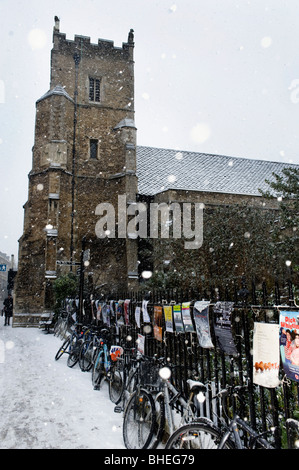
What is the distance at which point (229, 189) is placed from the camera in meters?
24.2

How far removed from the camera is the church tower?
18.8 metres

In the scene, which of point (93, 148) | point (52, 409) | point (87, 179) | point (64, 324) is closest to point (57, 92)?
point (93, 148)

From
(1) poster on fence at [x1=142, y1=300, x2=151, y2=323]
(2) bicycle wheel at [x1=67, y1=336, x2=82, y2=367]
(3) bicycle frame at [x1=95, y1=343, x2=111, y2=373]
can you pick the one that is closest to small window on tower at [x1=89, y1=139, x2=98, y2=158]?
(2) bicycle wheel at [x1=67, y1=336, x2=82, y2=367]

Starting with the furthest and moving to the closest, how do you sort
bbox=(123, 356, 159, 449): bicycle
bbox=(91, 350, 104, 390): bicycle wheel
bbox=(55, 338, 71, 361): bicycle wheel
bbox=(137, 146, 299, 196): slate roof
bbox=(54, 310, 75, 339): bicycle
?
bbox=(137, 146, 299, 196): slate roof → bbox=(54, 310, 75, 339): bicycle → bbox=(55, 338, 71, 361): bicycle wheel → bbox=(91, 350, 104, 390): bicycle wheel → bbox=(123, 356, 159, 449): bicycle

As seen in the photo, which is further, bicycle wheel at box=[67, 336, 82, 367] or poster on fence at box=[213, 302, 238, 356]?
bicycle wheel at box=[67, 336, 82, 367]

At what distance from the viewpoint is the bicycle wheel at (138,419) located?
369 cm

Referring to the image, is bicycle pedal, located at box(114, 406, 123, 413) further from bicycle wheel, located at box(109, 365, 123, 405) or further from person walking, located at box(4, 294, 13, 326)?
person walking, located at box(4, 294, 13, 326)

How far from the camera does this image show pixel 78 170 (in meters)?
21.6

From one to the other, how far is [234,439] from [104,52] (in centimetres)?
2557

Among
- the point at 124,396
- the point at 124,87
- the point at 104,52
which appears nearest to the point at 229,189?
the point at 124,87

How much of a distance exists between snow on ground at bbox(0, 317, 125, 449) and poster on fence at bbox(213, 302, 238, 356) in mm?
1819

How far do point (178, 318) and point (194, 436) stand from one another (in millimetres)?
1582

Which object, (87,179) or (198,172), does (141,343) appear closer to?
(87,179)
